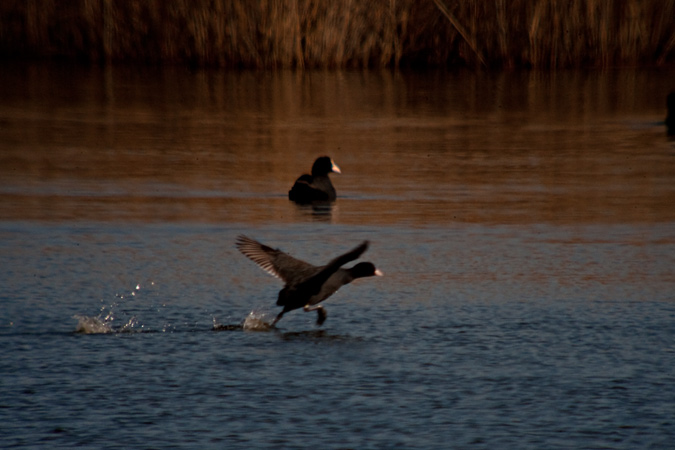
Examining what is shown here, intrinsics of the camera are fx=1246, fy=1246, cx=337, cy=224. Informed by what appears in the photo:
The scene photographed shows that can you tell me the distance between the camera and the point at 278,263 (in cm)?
803

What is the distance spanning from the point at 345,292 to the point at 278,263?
77 centimetres

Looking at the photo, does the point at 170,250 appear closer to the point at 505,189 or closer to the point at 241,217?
the point at 241,217

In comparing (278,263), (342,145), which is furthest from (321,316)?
(342,145)

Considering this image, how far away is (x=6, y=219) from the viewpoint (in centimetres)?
1121

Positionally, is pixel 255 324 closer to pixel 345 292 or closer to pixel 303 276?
pixel 303 276

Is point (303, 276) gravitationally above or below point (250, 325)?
above

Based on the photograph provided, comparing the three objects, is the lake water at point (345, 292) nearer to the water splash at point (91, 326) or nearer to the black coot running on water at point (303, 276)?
the water splash at point (91, 326)

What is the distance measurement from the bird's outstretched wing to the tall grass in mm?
19638

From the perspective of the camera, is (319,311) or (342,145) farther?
(342,145)

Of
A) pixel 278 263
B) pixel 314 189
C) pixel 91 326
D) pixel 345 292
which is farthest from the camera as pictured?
pixel 314 189

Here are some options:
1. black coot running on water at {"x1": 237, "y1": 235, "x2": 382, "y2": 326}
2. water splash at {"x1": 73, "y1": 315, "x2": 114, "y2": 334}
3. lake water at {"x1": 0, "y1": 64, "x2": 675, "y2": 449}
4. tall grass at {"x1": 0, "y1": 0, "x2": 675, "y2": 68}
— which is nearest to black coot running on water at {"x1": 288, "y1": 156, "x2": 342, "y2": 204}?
lake water at {"x1": 0, "y1": 64, "x2": 675, "y2": 449}

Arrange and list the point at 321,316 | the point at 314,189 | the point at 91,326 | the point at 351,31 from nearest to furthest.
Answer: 1. the point at 91,326
2. the point at 321,316
3. the point at 314,189
4. the point at 351,31

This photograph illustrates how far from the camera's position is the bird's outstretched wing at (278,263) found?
7.84 m

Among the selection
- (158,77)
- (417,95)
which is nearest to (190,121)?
(417,95)
